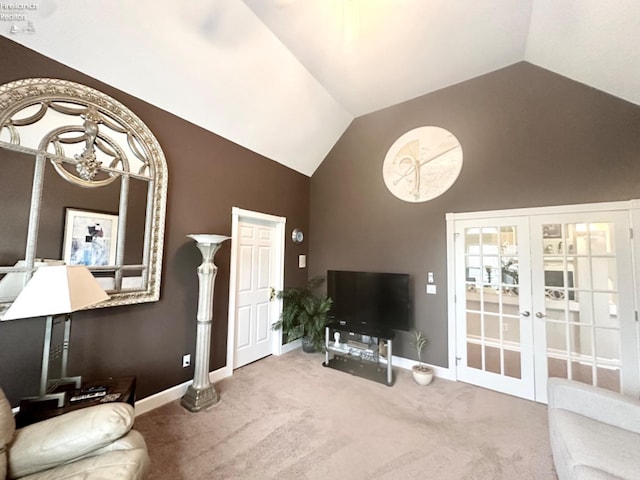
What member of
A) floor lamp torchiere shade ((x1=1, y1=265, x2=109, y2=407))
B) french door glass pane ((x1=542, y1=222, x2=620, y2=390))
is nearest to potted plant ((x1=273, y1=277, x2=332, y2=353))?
floor lamp torchiere shade ((x1=1, y1=265, x2=109, y2=407))

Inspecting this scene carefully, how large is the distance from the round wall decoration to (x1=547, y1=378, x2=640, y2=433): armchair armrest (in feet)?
7.52

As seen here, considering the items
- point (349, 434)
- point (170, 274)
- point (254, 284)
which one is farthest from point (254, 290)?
point (349, 434)

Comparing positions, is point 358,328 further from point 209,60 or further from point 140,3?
point 140,3

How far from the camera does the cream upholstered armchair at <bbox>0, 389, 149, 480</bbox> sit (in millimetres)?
1143

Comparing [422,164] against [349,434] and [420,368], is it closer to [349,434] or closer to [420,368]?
[420,368]

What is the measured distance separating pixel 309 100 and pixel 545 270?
11.5ft

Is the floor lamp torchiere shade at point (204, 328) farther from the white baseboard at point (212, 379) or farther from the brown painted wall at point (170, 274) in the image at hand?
the brown painted wall at point (170, 274)

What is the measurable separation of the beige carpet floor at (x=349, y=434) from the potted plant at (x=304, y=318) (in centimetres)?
81

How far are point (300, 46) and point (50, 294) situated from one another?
3030 mm

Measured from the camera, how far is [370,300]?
137 inches

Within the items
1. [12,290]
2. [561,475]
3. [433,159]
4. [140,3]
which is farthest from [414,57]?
[12,290]

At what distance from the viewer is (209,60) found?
8.07 ft

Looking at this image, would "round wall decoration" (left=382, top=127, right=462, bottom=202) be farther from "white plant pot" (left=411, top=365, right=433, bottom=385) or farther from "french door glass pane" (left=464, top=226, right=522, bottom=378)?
"white plant pot" (left=411, top=365, right=433, bottom=385)

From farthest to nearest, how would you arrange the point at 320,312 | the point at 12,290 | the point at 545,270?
the point at 320,312 < the point at 545,270 < the point at 12,290
